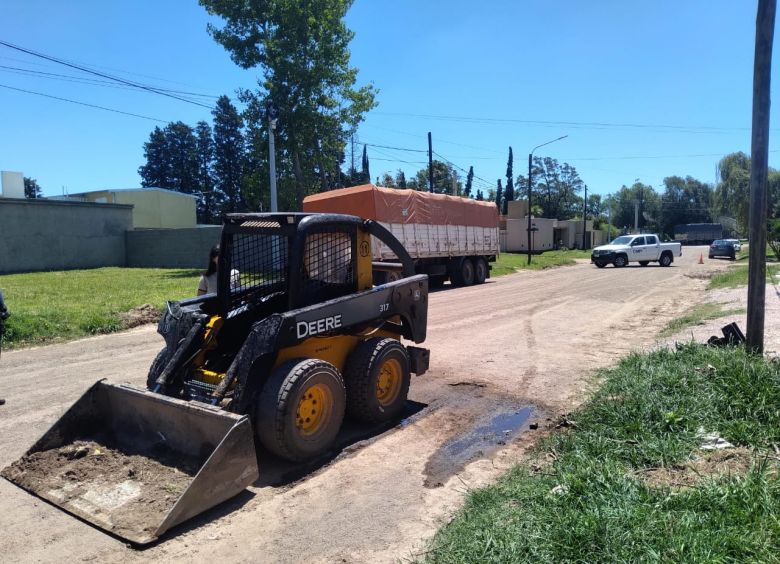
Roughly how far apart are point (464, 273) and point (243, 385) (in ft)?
59.8

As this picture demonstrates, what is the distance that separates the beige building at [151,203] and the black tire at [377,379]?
Answer: 48.3m

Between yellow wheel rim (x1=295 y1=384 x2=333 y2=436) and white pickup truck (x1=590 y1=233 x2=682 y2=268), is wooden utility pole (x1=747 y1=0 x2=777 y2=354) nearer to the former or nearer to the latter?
yellow wheel rim (x1=295 y1=384 x2=333 y2=436)

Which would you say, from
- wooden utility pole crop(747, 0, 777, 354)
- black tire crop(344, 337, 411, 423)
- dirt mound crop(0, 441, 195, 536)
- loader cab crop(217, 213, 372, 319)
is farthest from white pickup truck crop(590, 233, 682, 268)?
dirt mound crop(0, 441, 195, 536)

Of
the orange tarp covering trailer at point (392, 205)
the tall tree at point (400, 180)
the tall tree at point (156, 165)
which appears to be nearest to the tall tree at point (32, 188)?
the tall tree at point (156, 165)

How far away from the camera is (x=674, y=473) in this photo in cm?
383

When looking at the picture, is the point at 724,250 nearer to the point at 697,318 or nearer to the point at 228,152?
the point at 697,318

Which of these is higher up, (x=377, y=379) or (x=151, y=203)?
(x=151, y=203)

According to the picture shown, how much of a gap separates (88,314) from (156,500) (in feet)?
30.0

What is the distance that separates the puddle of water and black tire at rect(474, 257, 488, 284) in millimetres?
17179

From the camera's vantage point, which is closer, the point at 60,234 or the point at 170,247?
the point at 60,234

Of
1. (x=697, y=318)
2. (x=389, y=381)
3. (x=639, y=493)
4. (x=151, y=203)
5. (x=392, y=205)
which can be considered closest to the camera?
(x=639, y=493)

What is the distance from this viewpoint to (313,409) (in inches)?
181

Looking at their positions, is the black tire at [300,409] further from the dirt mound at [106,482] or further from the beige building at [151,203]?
the beige building at [151,203]

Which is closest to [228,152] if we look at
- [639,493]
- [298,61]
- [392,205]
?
[298,61]
